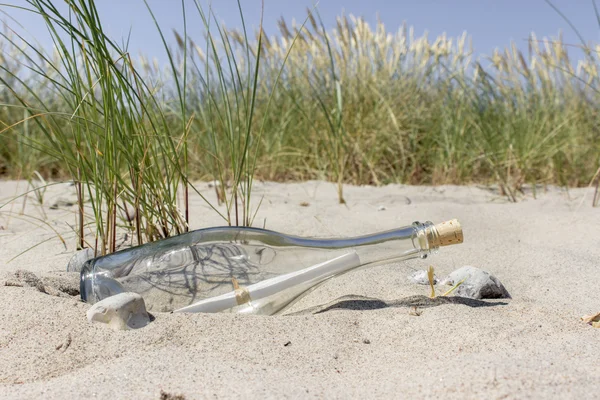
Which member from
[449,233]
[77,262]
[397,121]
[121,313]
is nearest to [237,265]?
[121,313]

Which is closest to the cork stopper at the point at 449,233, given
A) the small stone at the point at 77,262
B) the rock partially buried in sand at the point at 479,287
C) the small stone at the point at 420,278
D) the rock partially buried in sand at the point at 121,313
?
the rock partially buried in sand at the point at 479,287

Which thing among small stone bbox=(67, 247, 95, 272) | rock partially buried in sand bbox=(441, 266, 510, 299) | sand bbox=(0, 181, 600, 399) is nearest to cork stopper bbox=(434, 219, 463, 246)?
sand bbox=(0, 181, 600, 399)

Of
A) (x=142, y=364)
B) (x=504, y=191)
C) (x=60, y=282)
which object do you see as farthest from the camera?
(x=504, y=191)

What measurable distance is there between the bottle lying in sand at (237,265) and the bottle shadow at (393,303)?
7 cm

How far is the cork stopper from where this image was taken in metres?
1.40

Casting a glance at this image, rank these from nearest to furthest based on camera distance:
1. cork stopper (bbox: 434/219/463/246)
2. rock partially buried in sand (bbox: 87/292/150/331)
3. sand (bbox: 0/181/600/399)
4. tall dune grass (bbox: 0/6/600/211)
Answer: sand (bbox: 0/181/600/399), rock partially buried in sand (bbox: 87/292/150/331), cork stopper (bbox: 434/219/463/246), tall dune grass (bbox: 0/6/600/211)

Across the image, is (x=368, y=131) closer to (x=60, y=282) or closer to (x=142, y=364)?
(x=60, y=282)

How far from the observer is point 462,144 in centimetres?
452

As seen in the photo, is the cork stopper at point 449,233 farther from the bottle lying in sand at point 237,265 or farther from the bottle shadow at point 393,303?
the bottle shadow at point 393,303

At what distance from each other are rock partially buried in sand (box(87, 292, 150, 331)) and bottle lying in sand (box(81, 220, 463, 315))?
149 millimetres

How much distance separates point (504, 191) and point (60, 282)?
281 cm

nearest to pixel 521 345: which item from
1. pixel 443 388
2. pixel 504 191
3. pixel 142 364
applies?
pixel 443 388

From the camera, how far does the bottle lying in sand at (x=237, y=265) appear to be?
1478mm

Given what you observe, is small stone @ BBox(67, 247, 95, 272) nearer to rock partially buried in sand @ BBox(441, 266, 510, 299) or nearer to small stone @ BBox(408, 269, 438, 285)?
small stone @ BBox(408, 269, 438, 285)
